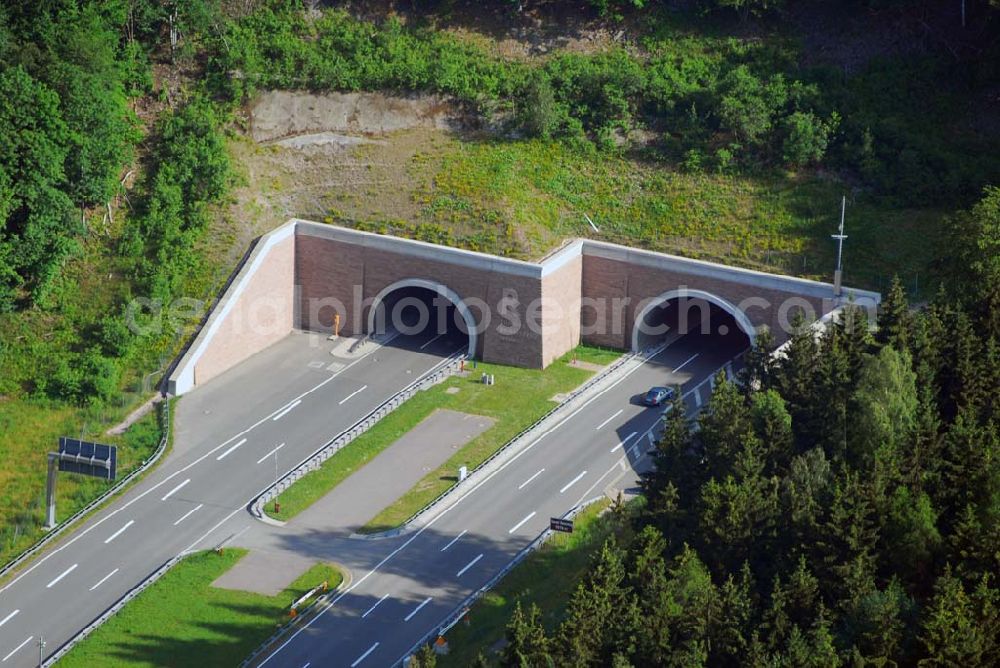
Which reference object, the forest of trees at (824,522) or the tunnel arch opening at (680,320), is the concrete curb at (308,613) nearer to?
the forest of trees at (824,522)

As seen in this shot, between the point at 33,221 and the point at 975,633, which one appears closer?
the point at 975,633

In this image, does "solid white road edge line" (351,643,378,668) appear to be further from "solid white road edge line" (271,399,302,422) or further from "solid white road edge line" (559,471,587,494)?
"solid white road edge line" (271,399,302,422)

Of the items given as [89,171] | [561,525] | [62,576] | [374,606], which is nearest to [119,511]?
[62,576]

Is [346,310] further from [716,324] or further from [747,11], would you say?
[747,11]

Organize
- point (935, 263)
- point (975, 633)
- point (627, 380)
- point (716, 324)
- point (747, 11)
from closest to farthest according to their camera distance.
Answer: point (975, 633), point (935, 263), point (627, 380), point (716, 324), point (747, 11)

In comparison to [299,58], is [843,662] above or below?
below

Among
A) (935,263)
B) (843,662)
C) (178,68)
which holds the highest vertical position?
(178,68)

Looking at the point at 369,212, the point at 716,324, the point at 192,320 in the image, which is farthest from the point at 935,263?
the point at 192,320
